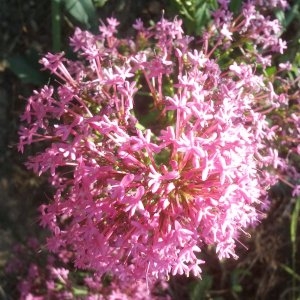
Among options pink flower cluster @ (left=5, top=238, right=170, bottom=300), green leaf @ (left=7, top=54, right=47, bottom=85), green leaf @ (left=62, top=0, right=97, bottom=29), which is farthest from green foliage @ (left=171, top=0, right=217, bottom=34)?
pink flower cluster @ (left=5, top=238, right=170, bottom=300)

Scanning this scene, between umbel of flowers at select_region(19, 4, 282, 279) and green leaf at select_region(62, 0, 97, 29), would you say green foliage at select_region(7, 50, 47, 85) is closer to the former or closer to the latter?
green leaf at select_region(62, 0, 97, 29)

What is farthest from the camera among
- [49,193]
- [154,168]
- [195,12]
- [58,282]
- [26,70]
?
[49,193]

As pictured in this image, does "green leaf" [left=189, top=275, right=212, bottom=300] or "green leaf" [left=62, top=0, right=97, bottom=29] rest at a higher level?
"green leaf" [left=62, top=0, right=97, bottom=29]

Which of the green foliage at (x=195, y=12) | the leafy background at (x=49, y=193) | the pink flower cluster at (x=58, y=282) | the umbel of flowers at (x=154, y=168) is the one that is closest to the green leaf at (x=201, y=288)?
the leafy background at (x=49, y=193)

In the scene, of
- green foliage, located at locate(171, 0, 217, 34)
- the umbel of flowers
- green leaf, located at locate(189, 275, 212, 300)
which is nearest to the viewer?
the umbel of flowers

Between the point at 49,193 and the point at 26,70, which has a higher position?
the point at 26,70

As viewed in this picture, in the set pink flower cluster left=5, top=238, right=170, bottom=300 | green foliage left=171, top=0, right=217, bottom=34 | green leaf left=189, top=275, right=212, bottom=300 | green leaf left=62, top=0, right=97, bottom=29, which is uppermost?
green leaf left=62, top=0, right=97, bottom=29

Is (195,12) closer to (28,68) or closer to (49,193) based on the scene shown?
(28,68)

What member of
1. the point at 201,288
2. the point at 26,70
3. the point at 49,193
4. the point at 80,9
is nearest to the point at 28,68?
the point at 26,70

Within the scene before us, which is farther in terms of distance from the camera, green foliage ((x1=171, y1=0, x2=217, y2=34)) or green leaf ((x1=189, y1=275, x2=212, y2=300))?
green leaf ((x1=189, y1=275, x2=212, y2=300))
